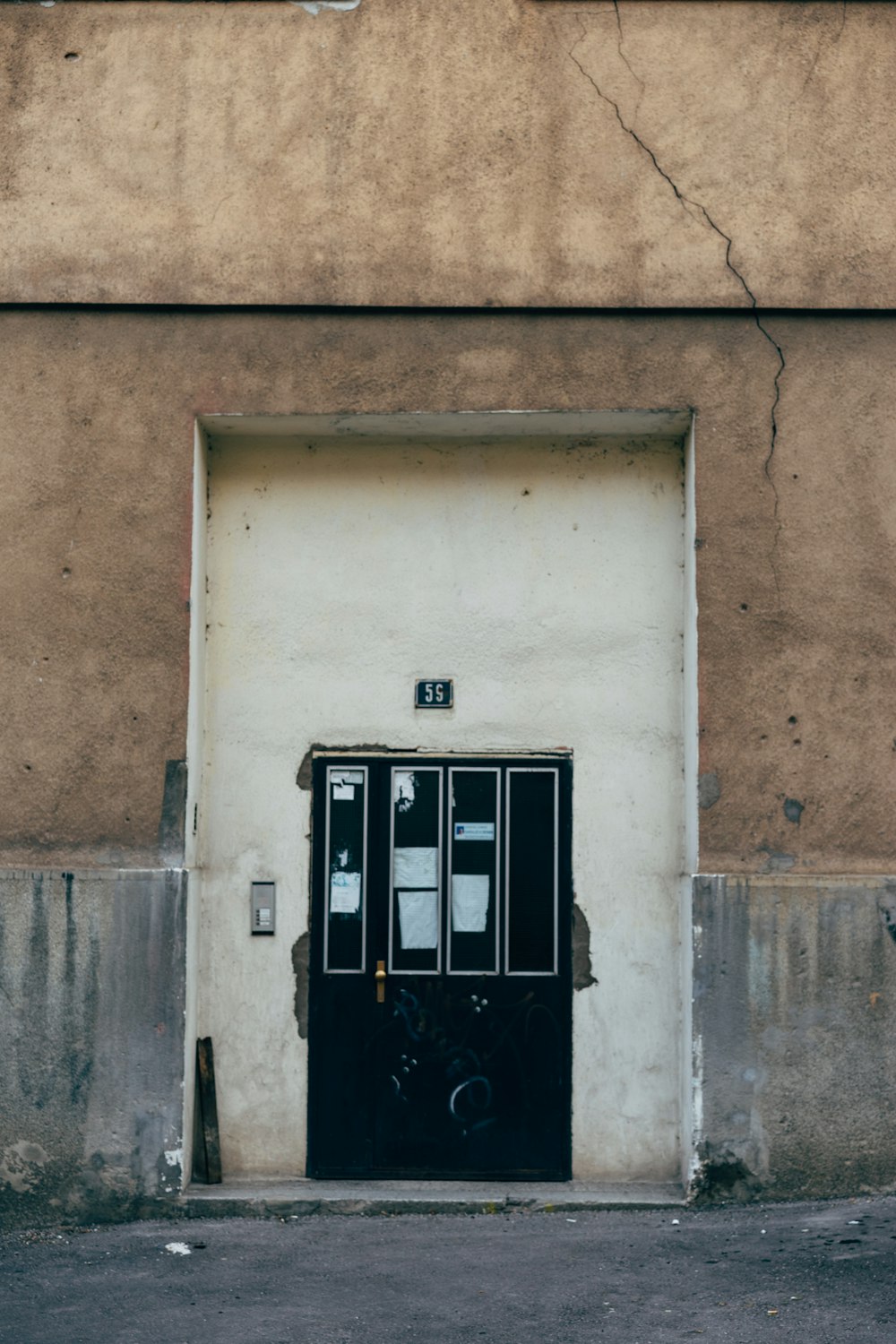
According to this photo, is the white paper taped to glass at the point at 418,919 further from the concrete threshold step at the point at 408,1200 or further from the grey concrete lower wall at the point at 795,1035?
the grey concrete lower wall at the point at 795,1035

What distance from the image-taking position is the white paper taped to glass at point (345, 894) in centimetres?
705

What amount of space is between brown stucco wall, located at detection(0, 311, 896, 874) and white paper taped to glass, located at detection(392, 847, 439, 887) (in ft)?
3.86

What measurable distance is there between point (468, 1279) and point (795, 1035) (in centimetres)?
187

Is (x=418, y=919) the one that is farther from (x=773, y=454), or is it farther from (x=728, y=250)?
(x=728, y=250)

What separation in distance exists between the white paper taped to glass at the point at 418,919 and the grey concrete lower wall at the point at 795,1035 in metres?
1.28

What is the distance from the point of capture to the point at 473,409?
6.84 metres

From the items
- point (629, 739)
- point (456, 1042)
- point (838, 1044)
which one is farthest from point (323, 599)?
point (838, 1044)

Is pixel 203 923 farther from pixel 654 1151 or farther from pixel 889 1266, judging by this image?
pixel 889 1266

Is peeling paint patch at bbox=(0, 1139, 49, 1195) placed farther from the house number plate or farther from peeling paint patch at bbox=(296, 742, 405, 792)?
the house number plate

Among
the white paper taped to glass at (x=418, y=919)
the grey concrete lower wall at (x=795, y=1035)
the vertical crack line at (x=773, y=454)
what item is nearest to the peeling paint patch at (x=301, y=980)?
the white paper taped to glass at (x=418, y=919)

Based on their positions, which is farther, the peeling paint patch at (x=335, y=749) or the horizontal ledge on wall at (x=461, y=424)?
the peeling paint patch at (x=335, y=749)

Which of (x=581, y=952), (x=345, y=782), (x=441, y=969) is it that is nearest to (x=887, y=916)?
(x=581, y=952)

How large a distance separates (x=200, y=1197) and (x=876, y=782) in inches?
145

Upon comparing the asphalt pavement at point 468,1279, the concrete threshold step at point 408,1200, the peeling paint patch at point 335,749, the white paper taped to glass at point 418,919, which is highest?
the peeling paint patch at point 335,749
